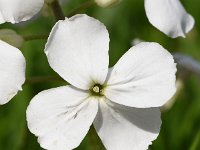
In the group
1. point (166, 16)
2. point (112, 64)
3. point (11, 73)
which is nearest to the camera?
point (11, 73)

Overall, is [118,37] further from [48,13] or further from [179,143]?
[48,13]

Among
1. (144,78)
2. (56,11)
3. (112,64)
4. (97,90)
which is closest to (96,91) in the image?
(97,90)

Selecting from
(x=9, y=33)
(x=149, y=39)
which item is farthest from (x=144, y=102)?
(x=149, y=39)

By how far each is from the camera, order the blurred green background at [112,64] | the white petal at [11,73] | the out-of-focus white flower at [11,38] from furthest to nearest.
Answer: the blurred green background at [112,64] → the out-of-focus white flower at [11,38] → the white petal at [11,73]

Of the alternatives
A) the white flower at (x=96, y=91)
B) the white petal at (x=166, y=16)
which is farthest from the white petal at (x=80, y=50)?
the white petal at (x=166, y=16)

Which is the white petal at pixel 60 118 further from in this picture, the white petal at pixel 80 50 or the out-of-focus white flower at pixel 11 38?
the out-of-focus white flower at pixel 11 38

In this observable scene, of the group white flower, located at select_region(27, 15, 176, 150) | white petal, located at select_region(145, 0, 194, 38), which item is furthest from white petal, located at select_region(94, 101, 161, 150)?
white petal, located at select_region(145, 0, 194, 38)

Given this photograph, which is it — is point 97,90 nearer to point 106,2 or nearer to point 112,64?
point 106,2
